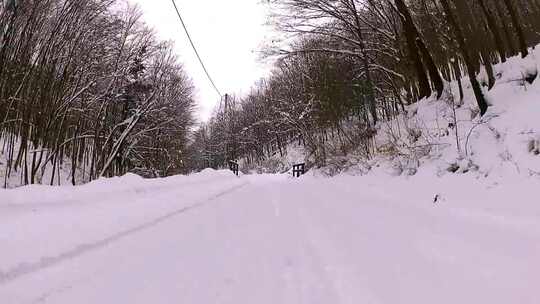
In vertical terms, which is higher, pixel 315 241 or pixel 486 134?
pixel 486 134

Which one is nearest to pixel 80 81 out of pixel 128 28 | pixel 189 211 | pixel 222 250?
pixel 128 28

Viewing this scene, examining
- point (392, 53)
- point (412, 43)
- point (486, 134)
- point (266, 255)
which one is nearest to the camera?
point (266, 255)

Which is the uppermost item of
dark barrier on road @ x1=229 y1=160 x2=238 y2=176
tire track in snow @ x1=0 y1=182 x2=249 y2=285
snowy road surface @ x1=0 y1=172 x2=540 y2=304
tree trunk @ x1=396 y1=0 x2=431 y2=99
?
tree trunk @ x1=396 y1=0 x2=431 y2=99

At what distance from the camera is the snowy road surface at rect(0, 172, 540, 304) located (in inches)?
118

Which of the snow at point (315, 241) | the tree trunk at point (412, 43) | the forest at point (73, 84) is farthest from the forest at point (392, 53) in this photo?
the forest at point (73, 84)

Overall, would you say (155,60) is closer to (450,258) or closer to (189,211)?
(189,211)

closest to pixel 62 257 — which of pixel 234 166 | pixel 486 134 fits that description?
pixel 486 134

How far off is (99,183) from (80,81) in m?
10.9

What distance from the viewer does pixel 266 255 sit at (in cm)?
431

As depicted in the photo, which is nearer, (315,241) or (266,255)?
(266,255)

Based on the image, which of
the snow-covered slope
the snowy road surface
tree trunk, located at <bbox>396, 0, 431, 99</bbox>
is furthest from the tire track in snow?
tree trunk, located at <bbox>396, 0, 431, 99</bbox>

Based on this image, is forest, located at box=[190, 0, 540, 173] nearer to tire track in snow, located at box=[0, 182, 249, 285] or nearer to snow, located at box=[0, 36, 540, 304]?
snow, located at box=[0, 36, 540, 304]

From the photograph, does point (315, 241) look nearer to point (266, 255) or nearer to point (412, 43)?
point (266, 255)

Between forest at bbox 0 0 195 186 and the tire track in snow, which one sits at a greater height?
forest at bbox 0 0 195 186
